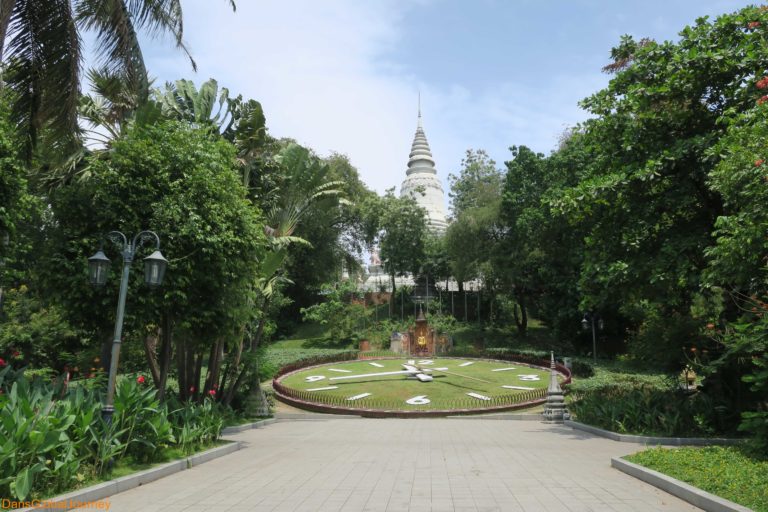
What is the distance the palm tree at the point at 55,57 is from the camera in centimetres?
974

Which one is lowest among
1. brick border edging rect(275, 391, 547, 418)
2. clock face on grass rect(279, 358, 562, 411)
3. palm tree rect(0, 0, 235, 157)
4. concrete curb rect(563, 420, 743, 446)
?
brick border edging rect(275, 391, 547, 418)

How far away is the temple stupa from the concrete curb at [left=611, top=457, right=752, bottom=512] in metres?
52.8

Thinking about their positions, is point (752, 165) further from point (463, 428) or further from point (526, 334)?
point (526, 334)

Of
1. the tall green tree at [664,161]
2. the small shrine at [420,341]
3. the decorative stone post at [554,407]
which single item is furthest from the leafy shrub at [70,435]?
the small shrine at [420,341]

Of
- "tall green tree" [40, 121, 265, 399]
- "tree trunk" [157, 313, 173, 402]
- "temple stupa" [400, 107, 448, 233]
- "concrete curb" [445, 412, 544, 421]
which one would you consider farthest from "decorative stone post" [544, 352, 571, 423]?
"temple stupa" [400, 107, 448, 233]

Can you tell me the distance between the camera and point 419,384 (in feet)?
74.5

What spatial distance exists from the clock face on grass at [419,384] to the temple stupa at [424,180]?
34.3 metres

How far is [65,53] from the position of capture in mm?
9789

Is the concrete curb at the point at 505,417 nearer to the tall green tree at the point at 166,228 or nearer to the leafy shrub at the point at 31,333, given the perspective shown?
the tall green tree at the point at 166,228

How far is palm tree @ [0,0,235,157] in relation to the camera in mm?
9742

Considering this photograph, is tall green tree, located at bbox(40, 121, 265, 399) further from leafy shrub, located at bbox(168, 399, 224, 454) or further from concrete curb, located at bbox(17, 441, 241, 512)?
concrete curb, located at bbox(17, 441, 241, 512)

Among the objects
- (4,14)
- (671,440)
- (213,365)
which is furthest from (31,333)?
(671,440)

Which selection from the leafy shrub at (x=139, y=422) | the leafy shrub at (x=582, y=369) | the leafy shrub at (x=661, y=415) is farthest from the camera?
the leafy shrub at (x=582, y=369)

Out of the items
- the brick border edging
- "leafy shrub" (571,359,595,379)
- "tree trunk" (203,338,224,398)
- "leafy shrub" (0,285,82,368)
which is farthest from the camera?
"leafy shrub" (571,359,595,379)
